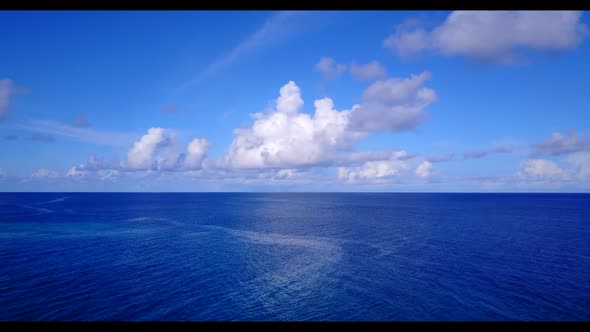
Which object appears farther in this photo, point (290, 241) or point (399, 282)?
point (290, 241)

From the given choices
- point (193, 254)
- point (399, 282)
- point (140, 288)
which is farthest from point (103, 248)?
point (399, 282)

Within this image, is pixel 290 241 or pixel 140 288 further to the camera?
pixel 290 241
